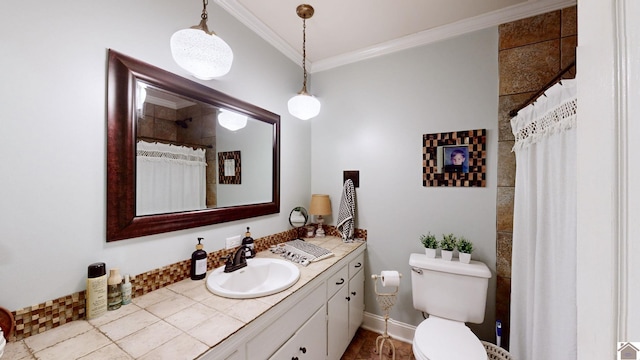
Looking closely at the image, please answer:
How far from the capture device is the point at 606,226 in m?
0.29

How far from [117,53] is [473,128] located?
7.35ft

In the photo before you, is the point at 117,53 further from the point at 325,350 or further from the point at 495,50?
the point at 495,50

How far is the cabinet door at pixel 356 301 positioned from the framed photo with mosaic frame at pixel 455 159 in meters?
1.00

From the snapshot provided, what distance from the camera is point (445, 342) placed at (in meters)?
1.37

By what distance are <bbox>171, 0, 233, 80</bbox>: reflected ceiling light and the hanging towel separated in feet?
4.71

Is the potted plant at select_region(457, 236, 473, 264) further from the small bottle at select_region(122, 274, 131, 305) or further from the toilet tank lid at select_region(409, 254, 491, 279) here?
the small bottle at select_region(122, 274, 131, 305)

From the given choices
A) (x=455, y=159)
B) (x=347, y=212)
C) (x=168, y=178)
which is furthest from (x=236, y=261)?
(x=455, y=159)

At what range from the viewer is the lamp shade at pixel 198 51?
3.57 feet

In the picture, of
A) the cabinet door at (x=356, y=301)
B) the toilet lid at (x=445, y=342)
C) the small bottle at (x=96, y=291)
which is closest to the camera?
the small bottle at (x=96, y=291)

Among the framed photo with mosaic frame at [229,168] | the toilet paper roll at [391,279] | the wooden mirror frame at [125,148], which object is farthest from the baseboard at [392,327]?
the wooden mirror frame at [125,148]

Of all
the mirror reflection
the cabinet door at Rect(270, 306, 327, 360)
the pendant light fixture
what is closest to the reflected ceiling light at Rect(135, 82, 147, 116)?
the mirror reflection

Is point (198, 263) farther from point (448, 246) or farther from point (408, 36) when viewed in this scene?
point (408, 36)

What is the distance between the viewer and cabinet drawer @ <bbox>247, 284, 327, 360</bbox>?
100 centimetres

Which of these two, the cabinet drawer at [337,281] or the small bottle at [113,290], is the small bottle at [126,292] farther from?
the cabinet drawer at [337,281]
